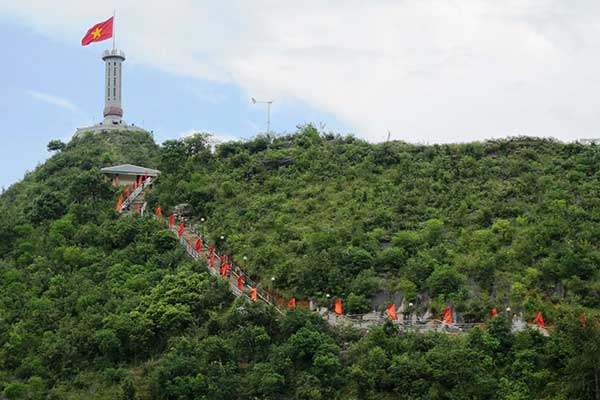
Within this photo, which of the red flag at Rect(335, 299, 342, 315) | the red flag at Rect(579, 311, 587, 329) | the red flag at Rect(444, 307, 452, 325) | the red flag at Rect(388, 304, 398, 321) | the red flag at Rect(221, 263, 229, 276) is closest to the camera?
the red flag at Rect(579, 311, 587, 329)

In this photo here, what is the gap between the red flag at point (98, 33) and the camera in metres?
59.2

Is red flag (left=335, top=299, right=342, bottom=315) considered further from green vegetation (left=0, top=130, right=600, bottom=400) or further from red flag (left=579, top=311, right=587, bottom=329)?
red flag (left=579, top=311, right=587, bottom=329)

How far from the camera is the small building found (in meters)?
55.0

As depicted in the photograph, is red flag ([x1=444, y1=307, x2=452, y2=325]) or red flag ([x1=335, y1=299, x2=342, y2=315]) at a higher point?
red flag ([x1=335, y1=299, x2=342, y2=315])

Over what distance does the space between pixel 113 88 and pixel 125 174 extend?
1250 cm

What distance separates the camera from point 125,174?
5522cm

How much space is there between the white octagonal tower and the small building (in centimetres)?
1164

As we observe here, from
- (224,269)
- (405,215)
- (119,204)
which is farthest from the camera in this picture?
(119,204)

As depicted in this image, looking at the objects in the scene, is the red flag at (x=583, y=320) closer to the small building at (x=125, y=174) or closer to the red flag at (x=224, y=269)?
the red flag at (x=224, y=269)

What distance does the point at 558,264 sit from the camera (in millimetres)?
39469

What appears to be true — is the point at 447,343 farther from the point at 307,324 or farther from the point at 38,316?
the point at 38,316

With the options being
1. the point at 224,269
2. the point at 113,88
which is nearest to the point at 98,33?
the point at 113,88

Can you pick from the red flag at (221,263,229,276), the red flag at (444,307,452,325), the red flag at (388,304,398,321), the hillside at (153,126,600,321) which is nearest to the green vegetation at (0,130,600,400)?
the hillside at (153,126,600,321)

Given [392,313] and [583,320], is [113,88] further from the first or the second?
[583,320]
